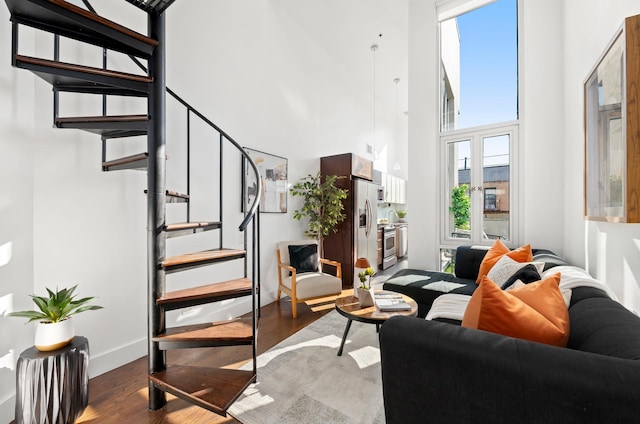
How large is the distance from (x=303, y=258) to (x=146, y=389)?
2207 mm

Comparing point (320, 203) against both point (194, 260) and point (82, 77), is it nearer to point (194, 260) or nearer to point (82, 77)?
point (194, 260)

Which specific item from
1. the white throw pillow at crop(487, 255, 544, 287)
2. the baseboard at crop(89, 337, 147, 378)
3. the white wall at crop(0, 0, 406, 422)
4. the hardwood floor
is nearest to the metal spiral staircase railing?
the hardwood floor

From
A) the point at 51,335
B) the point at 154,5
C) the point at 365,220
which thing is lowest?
the point at 51,335

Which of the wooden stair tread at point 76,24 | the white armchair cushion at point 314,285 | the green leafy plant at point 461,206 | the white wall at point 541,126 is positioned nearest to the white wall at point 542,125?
the white wall at point 541,126

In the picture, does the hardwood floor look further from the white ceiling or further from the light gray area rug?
the white ceiling

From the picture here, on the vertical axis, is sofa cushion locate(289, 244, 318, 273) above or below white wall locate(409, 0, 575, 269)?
below

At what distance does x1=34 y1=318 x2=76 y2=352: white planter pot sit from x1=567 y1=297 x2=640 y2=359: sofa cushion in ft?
8.50

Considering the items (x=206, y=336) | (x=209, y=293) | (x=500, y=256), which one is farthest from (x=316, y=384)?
(x=500, y=256)

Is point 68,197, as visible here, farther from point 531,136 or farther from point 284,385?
point 531,136

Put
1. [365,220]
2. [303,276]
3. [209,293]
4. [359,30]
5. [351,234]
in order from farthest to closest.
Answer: [365,220] → [351,234] → [359,30] → [303,276] → [209,293]

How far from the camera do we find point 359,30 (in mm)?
4355

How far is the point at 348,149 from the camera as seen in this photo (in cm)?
585

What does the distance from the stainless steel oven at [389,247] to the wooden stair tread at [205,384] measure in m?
4.62

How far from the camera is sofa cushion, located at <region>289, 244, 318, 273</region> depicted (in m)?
3.80
